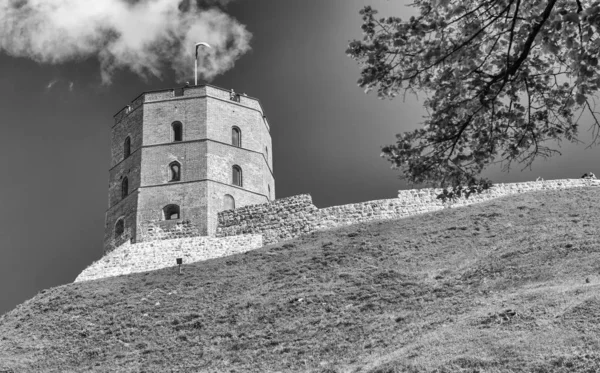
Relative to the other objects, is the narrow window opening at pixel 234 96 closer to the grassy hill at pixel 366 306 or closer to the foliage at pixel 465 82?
the grassy hill at pixel 366 306

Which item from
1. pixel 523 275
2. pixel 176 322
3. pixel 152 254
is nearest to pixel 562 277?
pixel 523 275

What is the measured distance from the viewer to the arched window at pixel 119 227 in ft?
131

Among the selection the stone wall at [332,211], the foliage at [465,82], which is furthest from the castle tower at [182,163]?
the foliage at [465,82]

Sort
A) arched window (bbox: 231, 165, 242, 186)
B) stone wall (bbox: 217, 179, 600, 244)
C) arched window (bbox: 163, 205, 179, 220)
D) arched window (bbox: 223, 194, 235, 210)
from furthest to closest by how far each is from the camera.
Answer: arched window (bbox: 231, 165, 242, 186)
arched window (bbox: 223, 194, 235, 210)
arched window (bbox: 163, 205, 179, 220)
stone wall (bbox: 217, 179, 600, 244)

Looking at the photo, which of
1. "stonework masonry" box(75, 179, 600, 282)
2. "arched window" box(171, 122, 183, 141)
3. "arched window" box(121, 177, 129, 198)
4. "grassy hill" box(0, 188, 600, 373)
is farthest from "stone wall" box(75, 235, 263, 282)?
"arched window" box(171, 122, 183, 141)

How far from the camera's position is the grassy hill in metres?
16.9

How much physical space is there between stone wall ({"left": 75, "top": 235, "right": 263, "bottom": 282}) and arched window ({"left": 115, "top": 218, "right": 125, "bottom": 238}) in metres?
3.77

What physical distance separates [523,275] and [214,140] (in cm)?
2215

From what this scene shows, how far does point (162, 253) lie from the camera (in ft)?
114

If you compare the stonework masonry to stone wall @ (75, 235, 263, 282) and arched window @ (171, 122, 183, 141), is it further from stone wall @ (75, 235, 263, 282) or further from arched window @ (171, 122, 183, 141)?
arched window @ (171, 122, 183, 141)

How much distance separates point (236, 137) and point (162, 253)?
994 centimetres

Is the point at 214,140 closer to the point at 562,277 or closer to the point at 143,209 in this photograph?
the point at 143,209

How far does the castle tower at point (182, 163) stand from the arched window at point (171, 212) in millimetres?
54

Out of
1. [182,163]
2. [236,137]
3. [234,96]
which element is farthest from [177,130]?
[234,96]
